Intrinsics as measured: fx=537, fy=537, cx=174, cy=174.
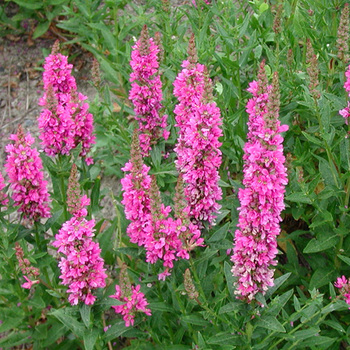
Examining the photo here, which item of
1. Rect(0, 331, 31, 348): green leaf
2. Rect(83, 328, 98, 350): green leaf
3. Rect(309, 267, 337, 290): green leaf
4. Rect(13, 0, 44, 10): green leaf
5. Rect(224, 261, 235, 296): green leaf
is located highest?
Rect(13, 0, 44, 10): green leaf

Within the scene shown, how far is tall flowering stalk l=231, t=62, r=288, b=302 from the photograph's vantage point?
Answer: 8.90 feet

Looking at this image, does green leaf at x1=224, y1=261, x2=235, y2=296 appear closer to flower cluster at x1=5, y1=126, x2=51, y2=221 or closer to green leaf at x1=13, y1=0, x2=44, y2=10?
flower cluster at x1=5, y1=126, x2=51, y2=221

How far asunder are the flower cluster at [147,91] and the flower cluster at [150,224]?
3.46ft

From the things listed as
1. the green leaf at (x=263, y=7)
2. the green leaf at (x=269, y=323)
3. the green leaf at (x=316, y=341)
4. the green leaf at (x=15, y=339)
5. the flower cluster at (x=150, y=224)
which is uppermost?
the green leaf at (x=263, y=7)

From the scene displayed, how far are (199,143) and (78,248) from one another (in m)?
0.96

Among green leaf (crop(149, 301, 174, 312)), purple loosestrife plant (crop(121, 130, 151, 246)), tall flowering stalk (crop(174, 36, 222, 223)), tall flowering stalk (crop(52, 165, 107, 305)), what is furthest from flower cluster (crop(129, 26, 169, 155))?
green leaf (crop(149, 301, 174, 312))

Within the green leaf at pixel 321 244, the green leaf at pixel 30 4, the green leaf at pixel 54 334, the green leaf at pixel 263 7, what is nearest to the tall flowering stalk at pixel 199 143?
the green leaf at pixel 321 244

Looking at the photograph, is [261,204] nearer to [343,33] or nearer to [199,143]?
[199,143]

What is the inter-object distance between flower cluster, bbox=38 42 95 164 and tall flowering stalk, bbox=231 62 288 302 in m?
1.73

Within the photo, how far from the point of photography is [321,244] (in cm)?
410

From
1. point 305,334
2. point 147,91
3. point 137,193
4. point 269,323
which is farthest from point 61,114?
point 305,334

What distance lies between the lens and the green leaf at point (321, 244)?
13.3ft

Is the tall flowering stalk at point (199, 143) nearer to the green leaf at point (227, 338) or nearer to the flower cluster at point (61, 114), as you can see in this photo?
the green leaf at point (227, 338)

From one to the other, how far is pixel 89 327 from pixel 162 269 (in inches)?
24.8
